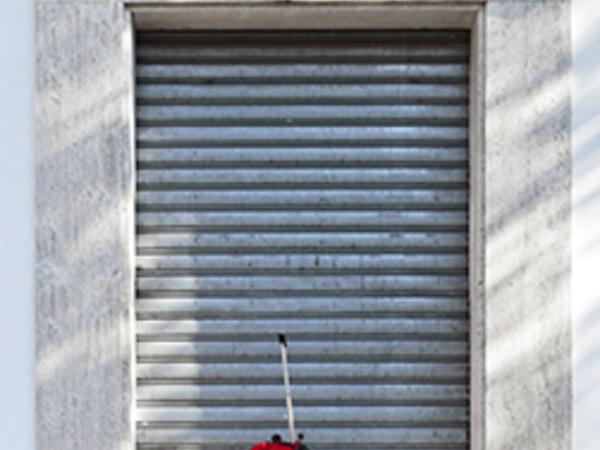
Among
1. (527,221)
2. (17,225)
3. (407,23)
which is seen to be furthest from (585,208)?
(17,225)

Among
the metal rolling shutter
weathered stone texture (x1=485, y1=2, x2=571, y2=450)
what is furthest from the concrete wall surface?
the metal rolling shutter

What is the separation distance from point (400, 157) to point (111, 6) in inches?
75.2

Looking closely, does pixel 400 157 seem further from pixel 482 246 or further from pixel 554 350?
pixel 554 350

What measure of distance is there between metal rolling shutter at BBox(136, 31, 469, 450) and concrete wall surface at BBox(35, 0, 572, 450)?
0.81 feet

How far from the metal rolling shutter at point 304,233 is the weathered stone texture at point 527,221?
260 millimetres

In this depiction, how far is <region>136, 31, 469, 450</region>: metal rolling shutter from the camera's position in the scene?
378 centimetres

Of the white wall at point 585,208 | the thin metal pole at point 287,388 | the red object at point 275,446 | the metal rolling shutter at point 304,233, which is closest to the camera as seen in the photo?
the red object at point 275,446

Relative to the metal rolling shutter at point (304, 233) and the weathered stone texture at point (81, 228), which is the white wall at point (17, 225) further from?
the metal rolling shutter at point (304, 233)

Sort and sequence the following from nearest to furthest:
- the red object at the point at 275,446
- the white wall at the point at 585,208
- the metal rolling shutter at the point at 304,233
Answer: the red object at the point at 275,446
the white wall at the point at 585,208
the metal rolling shutter at the point at 304,233

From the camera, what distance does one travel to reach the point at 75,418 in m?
3.55

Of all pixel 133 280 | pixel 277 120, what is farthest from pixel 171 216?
pixel 277 120

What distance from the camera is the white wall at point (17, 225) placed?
363 cm

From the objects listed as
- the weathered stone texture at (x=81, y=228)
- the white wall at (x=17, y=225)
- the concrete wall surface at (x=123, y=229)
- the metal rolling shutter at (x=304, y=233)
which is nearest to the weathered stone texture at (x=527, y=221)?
the concrete wall surface at (x=123, y=229)

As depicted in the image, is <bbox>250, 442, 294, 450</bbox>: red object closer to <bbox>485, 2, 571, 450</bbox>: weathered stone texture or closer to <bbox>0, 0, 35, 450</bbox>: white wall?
<bbox>485, 2, 571, 450</bbox>: weathered stone texture
